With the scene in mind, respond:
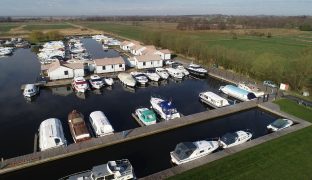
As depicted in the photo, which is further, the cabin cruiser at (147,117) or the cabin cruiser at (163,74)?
the cabin cruiser at (163,74)

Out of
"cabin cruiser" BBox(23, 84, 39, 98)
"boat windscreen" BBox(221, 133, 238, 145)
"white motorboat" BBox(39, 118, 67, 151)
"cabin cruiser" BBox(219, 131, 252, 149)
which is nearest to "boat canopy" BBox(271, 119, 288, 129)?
"cabin cruiser" BBox(219, 131, 252, 149)

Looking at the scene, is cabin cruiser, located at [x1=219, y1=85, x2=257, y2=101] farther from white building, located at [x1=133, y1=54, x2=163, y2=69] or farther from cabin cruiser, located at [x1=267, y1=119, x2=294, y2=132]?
white building, located at [x1=133, y1=54, x2=163, y2=69]

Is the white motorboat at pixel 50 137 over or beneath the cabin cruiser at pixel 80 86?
beneath

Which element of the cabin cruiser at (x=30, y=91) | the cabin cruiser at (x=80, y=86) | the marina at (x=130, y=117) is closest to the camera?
the marina at (x=130, y=117)

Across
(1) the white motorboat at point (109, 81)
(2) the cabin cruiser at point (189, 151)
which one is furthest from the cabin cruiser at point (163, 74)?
(2) the cabin cruiser at point (189, 151)

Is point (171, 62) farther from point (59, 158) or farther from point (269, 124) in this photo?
point (59, 158)

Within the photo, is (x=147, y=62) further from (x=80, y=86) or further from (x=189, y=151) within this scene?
(x=189, y=151)

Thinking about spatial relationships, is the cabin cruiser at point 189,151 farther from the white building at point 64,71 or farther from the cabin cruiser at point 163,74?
the white building at point 64,71

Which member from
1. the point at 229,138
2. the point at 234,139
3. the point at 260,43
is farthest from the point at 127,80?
the point at 260,43
